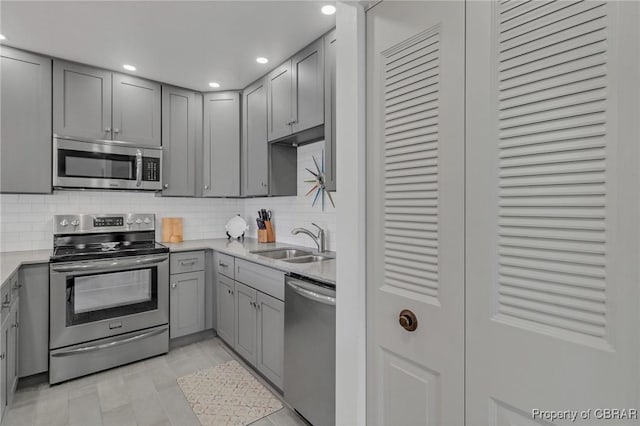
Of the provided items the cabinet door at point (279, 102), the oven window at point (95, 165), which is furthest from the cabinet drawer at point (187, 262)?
the cabinet door at point (279, 102)

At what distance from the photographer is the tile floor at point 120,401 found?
1929mm

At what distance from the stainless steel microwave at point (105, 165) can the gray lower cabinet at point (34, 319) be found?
73 centimetres

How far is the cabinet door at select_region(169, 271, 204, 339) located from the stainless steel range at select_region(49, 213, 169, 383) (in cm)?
7

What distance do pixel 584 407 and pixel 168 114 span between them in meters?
3.43

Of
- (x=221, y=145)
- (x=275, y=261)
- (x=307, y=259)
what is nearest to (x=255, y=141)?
(x=221, y=145)

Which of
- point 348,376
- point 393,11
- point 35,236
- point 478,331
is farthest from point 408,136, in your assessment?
point 35,236

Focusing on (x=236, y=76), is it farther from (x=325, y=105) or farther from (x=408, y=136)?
(x=408, y=136)

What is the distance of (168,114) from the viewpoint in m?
3.10

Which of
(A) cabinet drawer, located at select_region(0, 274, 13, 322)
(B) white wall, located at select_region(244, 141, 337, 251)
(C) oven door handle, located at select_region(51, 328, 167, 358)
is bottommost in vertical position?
(C) oven door handle, located at select_region(51, 328, 167, 358)

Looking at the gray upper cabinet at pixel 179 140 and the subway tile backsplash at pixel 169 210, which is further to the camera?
the gray upper cabinet at pixel 179 140

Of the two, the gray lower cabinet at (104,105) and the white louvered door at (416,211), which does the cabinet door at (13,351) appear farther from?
the white louvered door at (416,211)

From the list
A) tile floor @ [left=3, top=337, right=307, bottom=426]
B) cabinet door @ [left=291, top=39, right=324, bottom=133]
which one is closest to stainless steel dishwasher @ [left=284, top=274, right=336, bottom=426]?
tile floor @ [left=3, top=337, right=307, bottom=426]

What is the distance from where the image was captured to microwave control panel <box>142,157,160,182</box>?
2946 millimetres

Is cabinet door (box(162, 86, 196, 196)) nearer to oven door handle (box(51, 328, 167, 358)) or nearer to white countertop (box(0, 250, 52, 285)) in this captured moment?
white countertop (box(0, 250, 52, 285))
